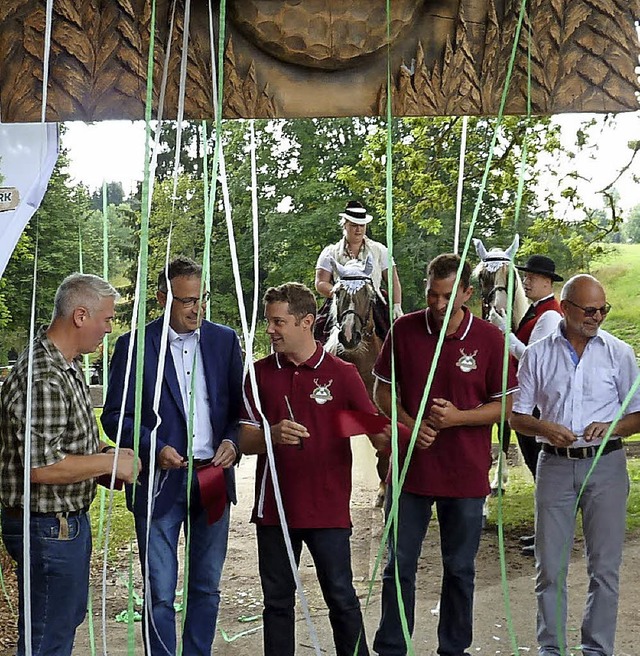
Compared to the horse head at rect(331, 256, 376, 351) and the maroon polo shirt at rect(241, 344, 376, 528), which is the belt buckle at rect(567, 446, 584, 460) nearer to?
the maroon polo shirt at rect(241, 344, 376, 528)

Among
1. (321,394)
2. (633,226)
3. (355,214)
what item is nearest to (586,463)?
(321,394)

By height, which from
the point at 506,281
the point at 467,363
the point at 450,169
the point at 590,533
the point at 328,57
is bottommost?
the point at 590,533

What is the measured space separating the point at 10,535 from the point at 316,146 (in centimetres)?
1375

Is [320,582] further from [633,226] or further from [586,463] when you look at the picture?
[633,226]

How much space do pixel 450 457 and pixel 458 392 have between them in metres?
0.22

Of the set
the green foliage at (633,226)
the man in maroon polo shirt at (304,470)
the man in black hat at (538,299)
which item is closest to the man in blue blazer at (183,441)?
the man in maroon polo shirt at (304,470)

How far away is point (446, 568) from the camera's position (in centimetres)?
337

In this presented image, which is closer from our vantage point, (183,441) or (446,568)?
(183,441)

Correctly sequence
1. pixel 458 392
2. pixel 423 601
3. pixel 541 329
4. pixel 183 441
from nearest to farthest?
pixel 183 441
pixel 458 392
pixel 541 329
pixel 423 601

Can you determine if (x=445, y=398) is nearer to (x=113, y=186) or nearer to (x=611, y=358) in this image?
(x=611, y=358)

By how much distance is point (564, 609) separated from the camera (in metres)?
3.35

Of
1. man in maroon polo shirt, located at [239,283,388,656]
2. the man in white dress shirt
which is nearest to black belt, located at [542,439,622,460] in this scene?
the man in white dress shirt

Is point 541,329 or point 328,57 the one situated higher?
point 328,57

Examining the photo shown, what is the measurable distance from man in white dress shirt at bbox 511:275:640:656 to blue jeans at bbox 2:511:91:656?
156 centimetres
